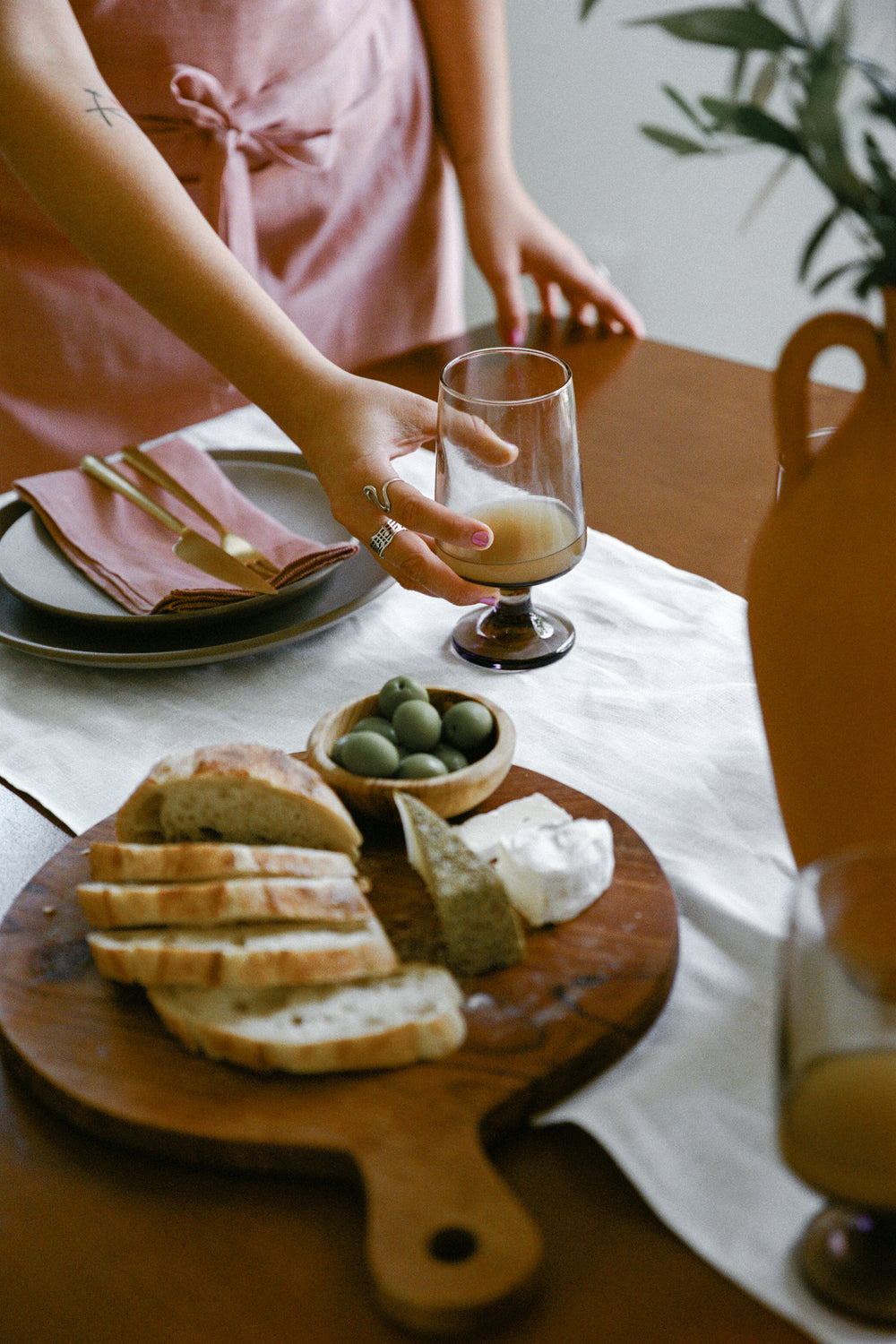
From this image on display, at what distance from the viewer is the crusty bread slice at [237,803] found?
765 mm

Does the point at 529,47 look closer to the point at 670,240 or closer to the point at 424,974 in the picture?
the point at 670,240

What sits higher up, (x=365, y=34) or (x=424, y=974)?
(x=365, y=34)

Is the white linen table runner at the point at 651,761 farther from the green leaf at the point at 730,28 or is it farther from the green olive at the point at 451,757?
the green leaf at the point at 730,28

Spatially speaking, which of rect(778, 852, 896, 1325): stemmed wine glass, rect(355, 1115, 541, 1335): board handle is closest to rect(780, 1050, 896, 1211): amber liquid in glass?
rect(778, 852, 896, 1325): stemmed wine glass

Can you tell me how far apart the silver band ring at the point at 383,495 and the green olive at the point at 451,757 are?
0.28m

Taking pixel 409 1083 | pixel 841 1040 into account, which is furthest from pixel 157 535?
pixel 841 1040

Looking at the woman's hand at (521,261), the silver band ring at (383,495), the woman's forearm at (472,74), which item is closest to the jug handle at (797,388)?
the silver band ring at (383,495)

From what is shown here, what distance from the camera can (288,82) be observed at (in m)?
1.60

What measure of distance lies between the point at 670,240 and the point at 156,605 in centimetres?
251

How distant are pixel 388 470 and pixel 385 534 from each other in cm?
6

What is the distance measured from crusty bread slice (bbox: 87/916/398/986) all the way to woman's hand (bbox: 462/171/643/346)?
1.15 metres

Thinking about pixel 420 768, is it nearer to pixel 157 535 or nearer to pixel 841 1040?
pixel 841 1040

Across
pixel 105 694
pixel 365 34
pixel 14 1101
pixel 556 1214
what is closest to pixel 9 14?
pixel 365 34

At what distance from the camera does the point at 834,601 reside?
0.63m
